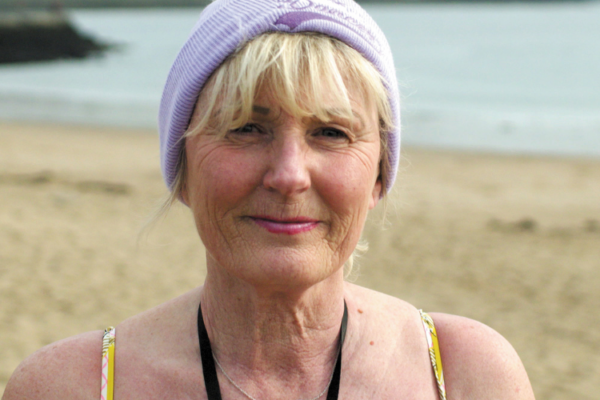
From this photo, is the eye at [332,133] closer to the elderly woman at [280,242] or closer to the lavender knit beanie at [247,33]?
the elderly woman at [280,242]

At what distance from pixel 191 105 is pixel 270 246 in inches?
17.7

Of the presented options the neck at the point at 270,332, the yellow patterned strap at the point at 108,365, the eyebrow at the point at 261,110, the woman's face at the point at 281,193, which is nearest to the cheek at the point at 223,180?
the woman's face at the point at 281,193

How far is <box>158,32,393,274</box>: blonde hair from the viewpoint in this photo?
5.55ft

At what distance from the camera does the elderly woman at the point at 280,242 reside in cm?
173

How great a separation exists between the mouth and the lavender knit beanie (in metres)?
0.38

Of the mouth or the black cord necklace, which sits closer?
the mouth

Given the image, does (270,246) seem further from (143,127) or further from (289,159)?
(143,127)

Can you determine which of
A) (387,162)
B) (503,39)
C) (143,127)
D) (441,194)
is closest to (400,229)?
(441,194)

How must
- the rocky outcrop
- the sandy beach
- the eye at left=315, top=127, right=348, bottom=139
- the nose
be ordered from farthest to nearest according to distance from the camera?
the rocky outcrop < the sandy beach < the eye at left=315, top=127, right=348, bottom=139 < the nose

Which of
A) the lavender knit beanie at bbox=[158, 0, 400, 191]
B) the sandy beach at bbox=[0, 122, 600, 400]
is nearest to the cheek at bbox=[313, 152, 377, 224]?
the lavender knit beanie at bbox=[158, 0, 400, 191]

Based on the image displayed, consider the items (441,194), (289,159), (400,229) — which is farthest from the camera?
(441,194)

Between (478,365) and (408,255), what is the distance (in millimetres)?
6545

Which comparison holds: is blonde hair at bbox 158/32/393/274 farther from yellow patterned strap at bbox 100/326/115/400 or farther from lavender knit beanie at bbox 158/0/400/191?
yellow patterned strap at bbox 100/326/115/400

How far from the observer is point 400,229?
9422 mm
